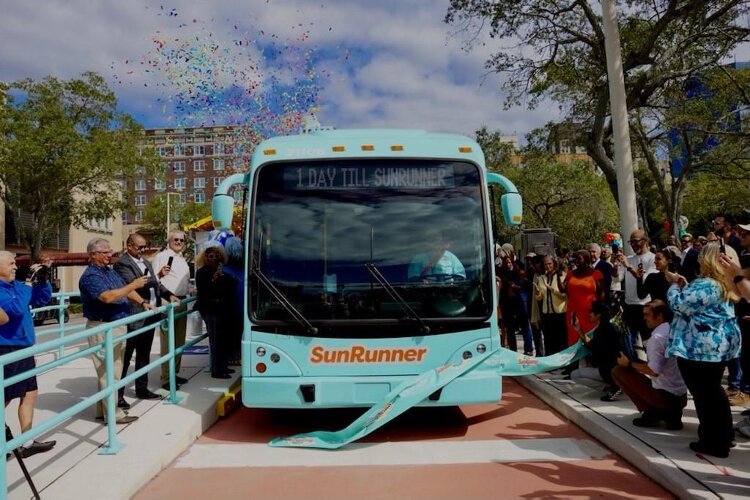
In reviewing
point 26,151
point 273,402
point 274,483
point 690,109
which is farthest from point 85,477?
point 26,151

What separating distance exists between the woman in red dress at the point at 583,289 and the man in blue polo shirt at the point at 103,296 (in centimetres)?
523

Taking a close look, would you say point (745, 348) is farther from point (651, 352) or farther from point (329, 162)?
point (329, 162)

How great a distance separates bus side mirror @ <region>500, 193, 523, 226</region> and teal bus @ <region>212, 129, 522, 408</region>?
0.08 ft

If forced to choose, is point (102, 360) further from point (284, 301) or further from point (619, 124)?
point (619, 124)

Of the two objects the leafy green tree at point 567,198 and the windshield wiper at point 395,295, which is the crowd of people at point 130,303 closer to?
the windshield wiper at point 395,295

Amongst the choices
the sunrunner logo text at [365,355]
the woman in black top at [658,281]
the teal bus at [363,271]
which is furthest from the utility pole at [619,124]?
the sunrunner logo text at [365,355]

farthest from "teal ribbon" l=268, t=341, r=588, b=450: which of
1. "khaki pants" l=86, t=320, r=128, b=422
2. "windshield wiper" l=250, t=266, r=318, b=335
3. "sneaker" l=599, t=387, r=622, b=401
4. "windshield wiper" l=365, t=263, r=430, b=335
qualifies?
"khaki pants" l=86, t=320, r=128, b=422

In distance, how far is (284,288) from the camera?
619 centimetres

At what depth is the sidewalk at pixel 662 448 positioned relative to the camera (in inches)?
174

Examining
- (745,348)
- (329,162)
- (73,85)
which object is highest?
(73,85)

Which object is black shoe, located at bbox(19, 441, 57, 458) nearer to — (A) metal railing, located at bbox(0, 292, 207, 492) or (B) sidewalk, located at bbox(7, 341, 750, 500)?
(B) sidewalk, located at bbox(7, 341, 750, 500)

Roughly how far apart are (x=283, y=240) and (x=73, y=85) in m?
26.0

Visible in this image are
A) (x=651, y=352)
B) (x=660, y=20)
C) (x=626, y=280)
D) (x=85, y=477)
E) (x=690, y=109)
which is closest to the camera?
(x=85, y=477)

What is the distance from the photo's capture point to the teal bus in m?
6.11
